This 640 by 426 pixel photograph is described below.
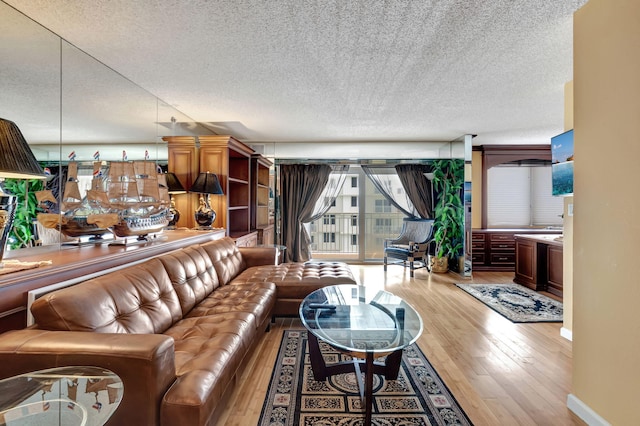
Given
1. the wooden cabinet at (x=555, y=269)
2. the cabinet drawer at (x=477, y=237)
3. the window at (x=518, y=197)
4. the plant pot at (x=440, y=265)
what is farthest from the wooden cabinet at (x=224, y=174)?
the window at (x=518, y=197)

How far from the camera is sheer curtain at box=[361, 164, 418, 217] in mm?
6172

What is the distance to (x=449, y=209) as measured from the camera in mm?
5512

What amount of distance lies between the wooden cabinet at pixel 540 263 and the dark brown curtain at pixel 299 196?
360cm

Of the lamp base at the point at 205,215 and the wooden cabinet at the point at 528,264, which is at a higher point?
the lamp base at the point at 205,215

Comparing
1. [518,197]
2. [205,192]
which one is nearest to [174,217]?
[205,192]

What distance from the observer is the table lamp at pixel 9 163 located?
145cm

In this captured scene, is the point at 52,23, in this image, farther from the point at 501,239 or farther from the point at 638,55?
the point at 501,239

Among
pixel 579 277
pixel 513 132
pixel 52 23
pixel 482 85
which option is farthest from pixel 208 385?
pixel 513 132

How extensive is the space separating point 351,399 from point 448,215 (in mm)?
4396

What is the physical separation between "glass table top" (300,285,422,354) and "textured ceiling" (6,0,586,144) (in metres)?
1.97

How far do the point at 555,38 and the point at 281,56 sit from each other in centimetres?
199

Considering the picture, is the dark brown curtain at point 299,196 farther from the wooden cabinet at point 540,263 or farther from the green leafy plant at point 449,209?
the wooden cabinet at point 540,263

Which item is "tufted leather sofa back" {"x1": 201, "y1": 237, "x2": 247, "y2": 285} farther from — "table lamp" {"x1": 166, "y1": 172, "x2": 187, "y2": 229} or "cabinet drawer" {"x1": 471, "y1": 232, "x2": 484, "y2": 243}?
"cabinet drawer" {"x1": 471, "y1": 232, "x2": 484, "y2": 243}

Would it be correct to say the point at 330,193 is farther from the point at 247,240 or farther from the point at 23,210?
the point at 23,210
